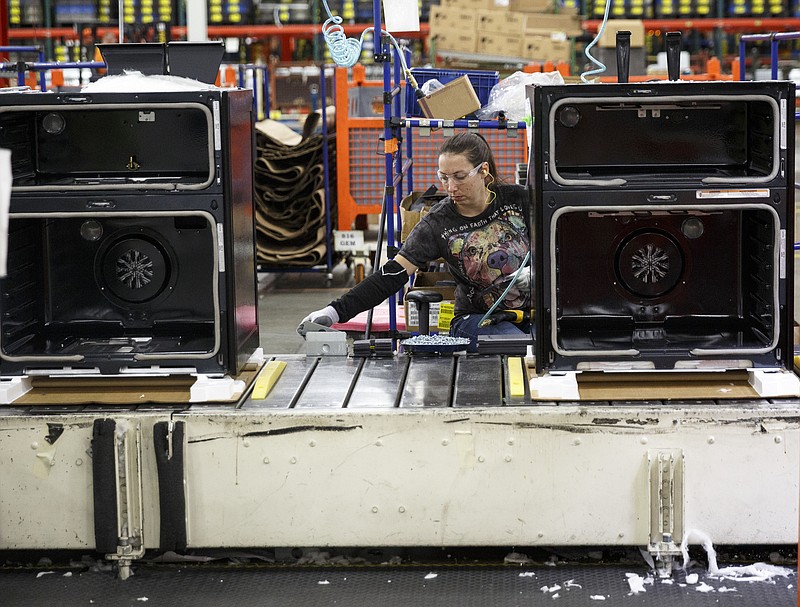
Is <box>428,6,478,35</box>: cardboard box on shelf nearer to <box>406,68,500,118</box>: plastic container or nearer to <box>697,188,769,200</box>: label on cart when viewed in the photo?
<box>406,68,500,118</box>: plastic container

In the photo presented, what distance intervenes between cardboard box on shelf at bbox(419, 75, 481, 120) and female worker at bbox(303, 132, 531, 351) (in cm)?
63

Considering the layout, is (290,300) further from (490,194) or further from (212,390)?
(212,390)

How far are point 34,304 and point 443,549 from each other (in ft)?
5.72

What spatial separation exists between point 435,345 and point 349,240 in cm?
502

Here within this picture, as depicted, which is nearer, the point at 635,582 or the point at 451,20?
the point at 635,582

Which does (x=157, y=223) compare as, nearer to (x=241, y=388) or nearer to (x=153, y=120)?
(x=153, y=120)

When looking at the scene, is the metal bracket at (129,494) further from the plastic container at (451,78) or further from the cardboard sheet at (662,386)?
the plastic container at (451,78)

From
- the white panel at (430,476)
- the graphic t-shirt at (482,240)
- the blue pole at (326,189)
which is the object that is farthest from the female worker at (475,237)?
the blue pole at (326,189)

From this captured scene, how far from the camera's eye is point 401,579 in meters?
3.68

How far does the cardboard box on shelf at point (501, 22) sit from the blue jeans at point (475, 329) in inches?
310

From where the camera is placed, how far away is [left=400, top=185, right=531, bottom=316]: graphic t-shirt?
4.69 m

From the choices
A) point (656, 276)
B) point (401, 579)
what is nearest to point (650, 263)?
point (656, 276)

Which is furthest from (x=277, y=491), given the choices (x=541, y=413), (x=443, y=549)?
(x=541, y=413)

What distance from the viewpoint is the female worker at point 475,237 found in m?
4.63
